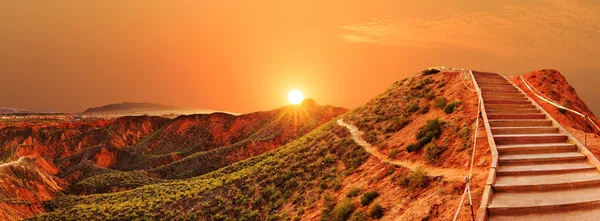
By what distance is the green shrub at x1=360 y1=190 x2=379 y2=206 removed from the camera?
14.9 meters

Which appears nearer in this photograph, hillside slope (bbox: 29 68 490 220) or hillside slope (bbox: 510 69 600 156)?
hillside slope (bbox: 29 68 490 220)

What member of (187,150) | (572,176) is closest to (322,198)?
(572,176)

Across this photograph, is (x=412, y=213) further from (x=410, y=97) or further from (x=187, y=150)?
(x=187, y=150)

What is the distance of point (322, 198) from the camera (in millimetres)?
19359

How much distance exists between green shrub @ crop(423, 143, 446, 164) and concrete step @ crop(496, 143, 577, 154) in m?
2.86

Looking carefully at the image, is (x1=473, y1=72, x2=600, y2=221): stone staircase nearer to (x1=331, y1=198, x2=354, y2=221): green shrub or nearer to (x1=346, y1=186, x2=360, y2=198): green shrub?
(x1=331, y1=198, x2=354, y2=221): green shrub

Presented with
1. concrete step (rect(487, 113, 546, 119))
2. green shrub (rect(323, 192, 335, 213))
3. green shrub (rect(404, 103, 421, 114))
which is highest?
green shrub (rect(404, 103, 421, 114))

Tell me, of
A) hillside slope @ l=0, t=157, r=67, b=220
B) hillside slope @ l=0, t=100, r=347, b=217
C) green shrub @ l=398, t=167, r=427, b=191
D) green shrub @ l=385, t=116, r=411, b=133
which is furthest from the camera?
hillside slope @ l=0, t=100, r=347, b=217

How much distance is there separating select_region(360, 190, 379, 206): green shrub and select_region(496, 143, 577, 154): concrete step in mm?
5350

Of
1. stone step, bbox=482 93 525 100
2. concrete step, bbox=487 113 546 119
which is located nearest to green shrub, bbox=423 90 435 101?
stone step, bbox=482 93 525 100

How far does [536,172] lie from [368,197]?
6.49m

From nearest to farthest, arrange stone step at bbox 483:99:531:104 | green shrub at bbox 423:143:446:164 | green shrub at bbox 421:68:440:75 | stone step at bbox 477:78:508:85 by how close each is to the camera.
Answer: green shrub at bbox 423:143:446:164
stone step at bbox 483:99:531:104
stone step at bbox 477:78:508:85
green shrub at bbox 421:68:440:75

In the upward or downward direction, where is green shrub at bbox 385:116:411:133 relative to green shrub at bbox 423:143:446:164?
upward

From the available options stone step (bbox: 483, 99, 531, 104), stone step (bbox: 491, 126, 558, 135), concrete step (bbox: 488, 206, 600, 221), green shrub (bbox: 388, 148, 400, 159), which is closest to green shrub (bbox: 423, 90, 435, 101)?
stone step (bbox: 483, 99, 531, 104)
